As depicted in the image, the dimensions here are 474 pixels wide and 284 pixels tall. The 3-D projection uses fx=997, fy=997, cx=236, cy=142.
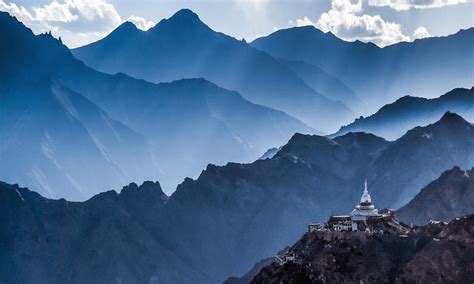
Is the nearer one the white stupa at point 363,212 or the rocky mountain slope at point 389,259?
the rocky mountain slope at point 389,259

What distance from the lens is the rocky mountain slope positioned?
151875 millimetres

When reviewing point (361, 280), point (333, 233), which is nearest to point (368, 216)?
point (333, 233)

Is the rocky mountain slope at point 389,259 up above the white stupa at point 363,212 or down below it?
below

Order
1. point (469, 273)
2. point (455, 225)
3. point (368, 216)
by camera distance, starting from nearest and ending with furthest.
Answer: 1. point (469, 273)
2. point (455, 225)
3. point (368, 216)

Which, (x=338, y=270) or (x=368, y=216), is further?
(x=368, y=216)

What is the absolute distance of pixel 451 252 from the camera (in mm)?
153375

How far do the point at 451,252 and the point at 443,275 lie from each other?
162 inches

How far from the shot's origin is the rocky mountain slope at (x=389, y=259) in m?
152

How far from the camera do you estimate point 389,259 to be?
156250 millimetres

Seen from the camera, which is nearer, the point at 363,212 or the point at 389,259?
the point at 389,259

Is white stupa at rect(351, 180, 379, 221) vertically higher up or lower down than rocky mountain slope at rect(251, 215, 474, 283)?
higher up

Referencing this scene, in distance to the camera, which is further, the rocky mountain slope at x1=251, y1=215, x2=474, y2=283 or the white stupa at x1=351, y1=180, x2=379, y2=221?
the white stupa at x1=351, y1=180, x2=379, y2=221

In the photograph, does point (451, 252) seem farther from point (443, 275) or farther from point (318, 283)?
point (318, 283)

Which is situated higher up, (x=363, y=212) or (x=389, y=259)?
(x=363, y=212)
